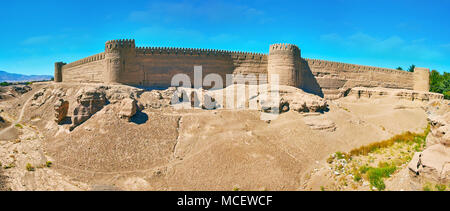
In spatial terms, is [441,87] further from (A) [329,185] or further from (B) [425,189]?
(B) [425,189]

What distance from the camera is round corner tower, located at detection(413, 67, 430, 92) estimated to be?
31.4 metres

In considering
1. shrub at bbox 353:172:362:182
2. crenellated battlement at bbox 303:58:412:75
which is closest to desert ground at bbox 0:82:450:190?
shrub at bbox 353:172:362:182

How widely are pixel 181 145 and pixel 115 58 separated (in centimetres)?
1077

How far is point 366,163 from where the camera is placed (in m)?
12.5

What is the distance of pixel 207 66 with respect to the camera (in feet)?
75.2

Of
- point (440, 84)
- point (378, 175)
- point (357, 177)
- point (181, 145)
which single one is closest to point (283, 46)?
point (181, 145)

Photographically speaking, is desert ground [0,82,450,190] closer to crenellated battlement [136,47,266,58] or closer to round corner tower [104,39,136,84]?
round corner tower [104,39,136,84]

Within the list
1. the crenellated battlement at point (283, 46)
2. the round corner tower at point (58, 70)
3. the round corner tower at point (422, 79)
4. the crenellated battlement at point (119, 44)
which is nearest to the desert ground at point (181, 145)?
the crenellated battlement at point (119, 44)

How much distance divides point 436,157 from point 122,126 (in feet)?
50.0

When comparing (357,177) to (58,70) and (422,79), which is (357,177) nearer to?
(422,79)

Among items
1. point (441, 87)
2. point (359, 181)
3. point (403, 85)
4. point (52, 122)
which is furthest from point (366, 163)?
point (441, 87)

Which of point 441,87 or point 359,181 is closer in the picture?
point 359,181

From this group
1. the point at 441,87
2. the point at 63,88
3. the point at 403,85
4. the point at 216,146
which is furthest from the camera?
the point at 441,87

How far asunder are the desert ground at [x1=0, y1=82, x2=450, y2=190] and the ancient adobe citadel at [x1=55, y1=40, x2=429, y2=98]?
1.86 m
